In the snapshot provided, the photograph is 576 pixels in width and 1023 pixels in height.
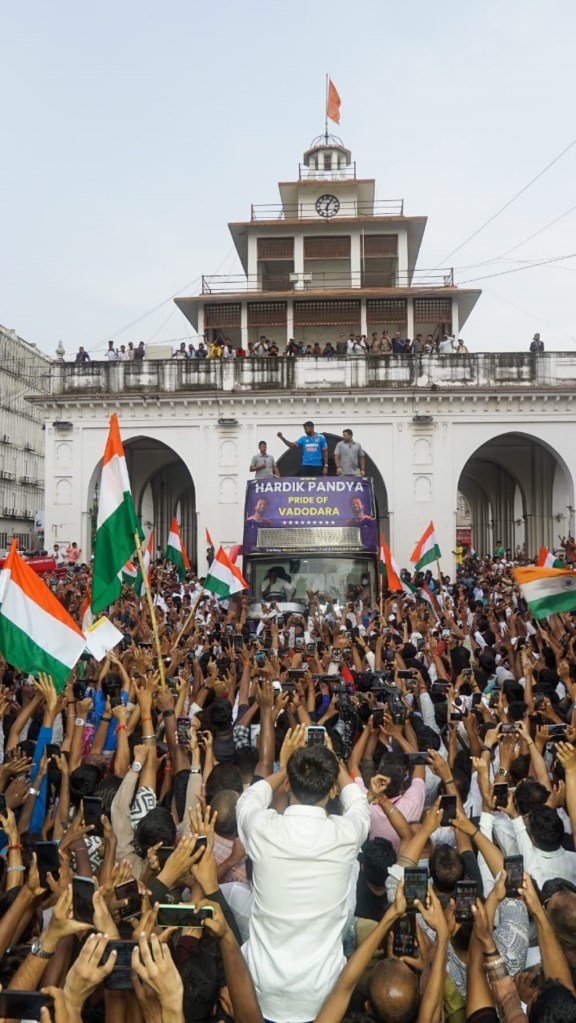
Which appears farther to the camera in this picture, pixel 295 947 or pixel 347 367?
pixel 347 367

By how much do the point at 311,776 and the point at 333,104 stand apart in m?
42.0

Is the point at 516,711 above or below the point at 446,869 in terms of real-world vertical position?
above

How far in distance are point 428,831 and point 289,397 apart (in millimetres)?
25846

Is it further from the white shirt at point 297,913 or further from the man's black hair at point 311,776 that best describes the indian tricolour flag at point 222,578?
the white shirt at point 297,913

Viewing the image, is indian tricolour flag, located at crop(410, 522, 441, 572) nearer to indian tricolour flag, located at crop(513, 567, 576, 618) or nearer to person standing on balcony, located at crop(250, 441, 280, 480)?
person standing on balcony, located at crop(250, 441, 280, 480)

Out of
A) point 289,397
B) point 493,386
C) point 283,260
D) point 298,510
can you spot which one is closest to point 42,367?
point 283,260

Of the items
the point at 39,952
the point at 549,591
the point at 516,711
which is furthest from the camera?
the point at 549,591

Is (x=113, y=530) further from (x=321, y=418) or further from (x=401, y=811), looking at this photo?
(x=321, y=418)

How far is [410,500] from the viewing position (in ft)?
96.0

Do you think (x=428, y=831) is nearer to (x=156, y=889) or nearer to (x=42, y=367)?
(x=156, y=889)

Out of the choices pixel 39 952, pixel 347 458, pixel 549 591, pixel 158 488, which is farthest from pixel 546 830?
pixel 158 488

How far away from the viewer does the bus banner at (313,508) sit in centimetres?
1550

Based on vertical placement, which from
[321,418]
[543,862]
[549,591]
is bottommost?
[543,862]

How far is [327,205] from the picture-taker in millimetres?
36031
